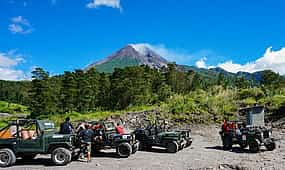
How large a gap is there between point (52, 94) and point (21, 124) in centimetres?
5445

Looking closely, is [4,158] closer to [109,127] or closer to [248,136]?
[109,127]

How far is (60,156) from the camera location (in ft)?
54.3

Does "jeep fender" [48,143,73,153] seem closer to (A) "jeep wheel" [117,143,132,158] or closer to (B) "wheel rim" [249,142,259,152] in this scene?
(A) "jeep wheel" [117,143,132,158]

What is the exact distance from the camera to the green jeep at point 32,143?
54.2 feet

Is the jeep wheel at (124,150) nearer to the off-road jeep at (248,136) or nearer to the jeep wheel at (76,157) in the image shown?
the jeep wheel at (76,157)

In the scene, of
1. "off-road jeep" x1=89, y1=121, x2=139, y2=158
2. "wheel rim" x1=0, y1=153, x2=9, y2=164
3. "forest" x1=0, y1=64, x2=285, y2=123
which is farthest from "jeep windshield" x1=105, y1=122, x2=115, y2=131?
"forest" x1=0, y1=64, x2=285, y2=123

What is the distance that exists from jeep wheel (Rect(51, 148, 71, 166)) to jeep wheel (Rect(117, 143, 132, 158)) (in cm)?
291

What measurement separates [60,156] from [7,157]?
7.18ft

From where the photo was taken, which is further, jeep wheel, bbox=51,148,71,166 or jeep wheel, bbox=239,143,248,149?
jeep wheel, bbox=239,143,248,149

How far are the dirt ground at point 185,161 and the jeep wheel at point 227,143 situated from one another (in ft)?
1.08

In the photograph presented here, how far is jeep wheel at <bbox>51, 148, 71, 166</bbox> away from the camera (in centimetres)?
1651

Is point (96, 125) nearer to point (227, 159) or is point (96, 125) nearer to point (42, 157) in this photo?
point (42, 157)

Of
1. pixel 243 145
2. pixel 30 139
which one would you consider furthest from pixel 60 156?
pixel 243 145

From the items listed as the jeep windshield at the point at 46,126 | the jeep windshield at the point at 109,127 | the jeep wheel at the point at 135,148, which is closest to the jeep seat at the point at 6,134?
the jeep windshield at the point at 46,126
